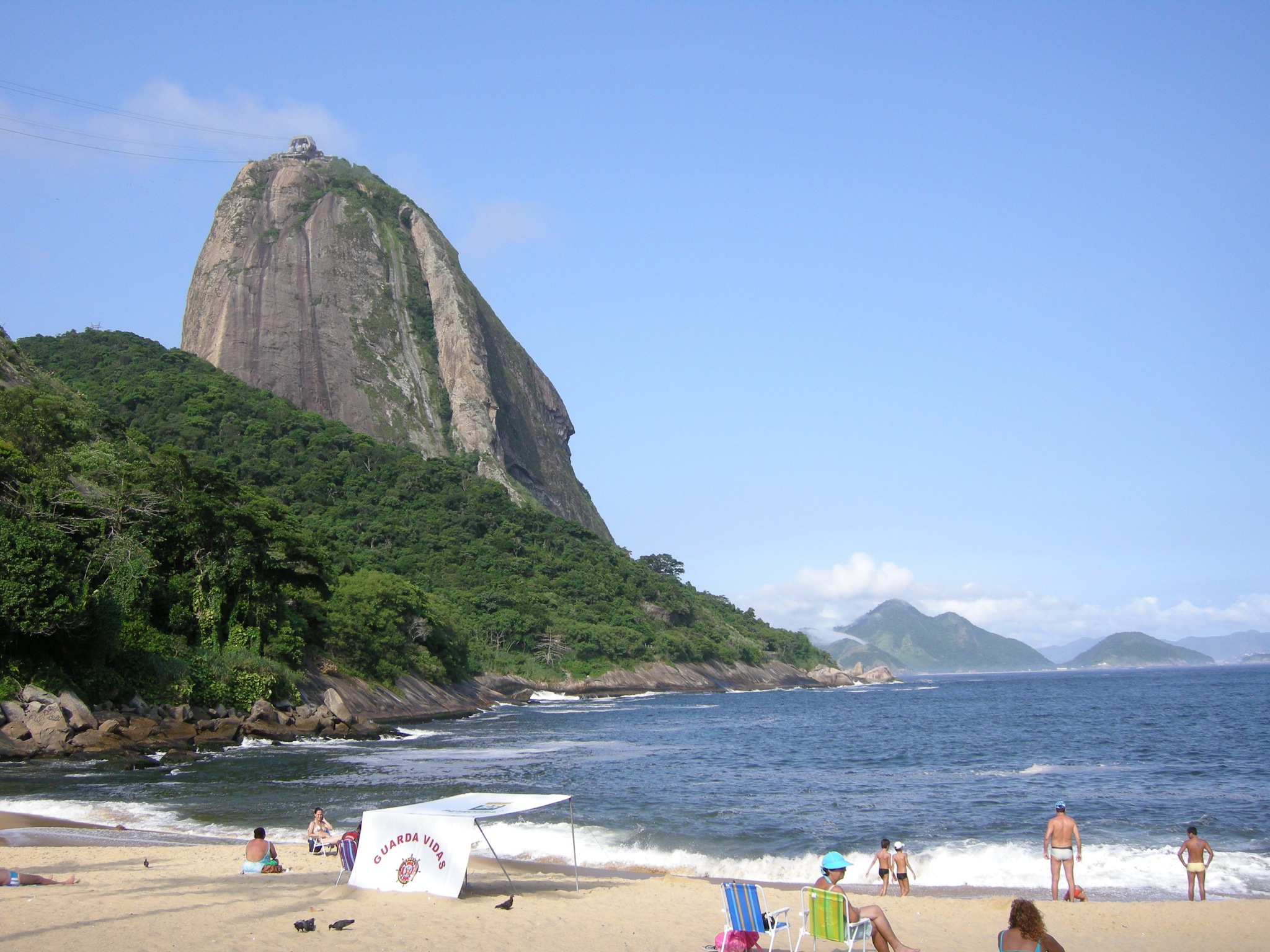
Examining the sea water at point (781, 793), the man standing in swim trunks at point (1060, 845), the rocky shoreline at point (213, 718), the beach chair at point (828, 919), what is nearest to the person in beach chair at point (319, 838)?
the sea water at point (781, 793)

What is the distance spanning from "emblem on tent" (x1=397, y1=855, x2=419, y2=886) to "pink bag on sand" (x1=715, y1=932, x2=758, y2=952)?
13.7 ft

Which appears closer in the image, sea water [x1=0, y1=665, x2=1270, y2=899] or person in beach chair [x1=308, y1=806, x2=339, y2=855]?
person in beach chair [x1=308, y1=806, x2=339, y2=855]

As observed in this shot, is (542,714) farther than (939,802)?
Yes

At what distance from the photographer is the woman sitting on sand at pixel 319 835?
15930 millimetres

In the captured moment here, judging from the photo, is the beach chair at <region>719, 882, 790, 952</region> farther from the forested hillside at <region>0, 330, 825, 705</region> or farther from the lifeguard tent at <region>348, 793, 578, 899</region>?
the forested hillside at <region>0, 330, 825, 705</region>

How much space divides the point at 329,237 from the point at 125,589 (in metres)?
130

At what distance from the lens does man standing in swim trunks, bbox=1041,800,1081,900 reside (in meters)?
13.8

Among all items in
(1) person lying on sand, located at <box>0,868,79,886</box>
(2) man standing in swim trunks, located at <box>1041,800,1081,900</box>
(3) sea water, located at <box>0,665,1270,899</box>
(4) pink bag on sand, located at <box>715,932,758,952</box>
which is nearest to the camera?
(4) pink bag on sand, located at <box>715,932,758,952</box>

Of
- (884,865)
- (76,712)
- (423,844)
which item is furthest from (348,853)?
(76,712)

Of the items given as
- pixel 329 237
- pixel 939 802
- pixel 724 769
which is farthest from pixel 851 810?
pixel 329 237

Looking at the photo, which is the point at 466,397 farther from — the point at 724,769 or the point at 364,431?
the point at 724,769

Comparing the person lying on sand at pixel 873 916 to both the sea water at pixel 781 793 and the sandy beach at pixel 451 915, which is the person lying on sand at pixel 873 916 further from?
the sea water at pixel 781 793

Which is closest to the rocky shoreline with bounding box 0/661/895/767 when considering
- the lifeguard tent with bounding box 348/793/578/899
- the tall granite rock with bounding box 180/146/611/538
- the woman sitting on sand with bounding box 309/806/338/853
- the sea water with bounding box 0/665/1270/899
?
the sea water with bounding box 0/665/1270/899

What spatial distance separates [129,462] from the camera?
4528cm
